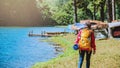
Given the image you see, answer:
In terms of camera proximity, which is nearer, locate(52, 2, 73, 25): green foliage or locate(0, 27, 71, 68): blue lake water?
locate(0, 27, 71, 68): blue lake water

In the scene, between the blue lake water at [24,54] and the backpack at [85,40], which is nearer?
the backpack at [85,40]

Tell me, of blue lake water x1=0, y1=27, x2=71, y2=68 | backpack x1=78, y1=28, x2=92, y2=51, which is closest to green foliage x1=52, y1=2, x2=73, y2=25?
blue lake water x1=0, y1=27, x2=71, y2=68

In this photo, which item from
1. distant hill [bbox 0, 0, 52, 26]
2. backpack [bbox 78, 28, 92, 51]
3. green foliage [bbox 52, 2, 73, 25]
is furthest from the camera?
distant hill [bbox 0, 0, 52, 26]

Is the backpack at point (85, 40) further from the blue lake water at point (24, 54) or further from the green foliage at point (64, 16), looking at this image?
the green foliage at point (64, 16)

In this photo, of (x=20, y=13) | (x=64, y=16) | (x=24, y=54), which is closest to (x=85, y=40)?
(x=24, y=54)

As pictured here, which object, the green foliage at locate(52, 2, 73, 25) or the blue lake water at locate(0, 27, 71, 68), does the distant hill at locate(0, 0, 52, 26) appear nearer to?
the green foliage at locate(52, 2, 73, 25)

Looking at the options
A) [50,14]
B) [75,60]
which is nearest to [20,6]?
[50,14]

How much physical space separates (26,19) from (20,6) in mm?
7274

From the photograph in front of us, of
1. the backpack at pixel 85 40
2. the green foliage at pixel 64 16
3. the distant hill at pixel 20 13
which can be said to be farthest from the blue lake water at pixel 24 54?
the distant hill at pixel 20 13

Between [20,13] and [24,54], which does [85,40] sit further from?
[20,13]

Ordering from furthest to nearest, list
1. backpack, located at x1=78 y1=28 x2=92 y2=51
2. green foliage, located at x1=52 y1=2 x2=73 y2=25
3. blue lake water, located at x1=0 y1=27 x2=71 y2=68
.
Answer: green foliage, located at x1=52 y1=2 x2=73 y2=25 → blue lake water, located at x1=0 y1=27 x2=71 y2=68 → backpack, located at x1=78 y1=28 x2=92 y2=51

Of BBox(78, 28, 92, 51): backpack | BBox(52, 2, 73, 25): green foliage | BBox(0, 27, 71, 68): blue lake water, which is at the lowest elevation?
BBox(0, 27, 71, 68): blue lake water

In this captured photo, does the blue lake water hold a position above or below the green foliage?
below

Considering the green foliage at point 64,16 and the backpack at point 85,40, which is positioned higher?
the green foliage at point 64,16
